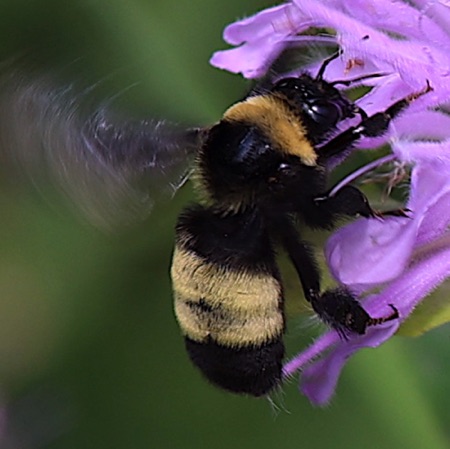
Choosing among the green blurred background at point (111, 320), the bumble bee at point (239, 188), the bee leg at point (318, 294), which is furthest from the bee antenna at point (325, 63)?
the green blurred background at point (111, 320)

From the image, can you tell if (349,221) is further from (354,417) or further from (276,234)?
(354,417)

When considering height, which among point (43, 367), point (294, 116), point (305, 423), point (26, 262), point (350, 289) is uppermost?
point (294, 116)

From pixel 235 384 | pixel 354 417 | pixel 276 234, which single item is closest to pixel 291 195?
pixel 276 234

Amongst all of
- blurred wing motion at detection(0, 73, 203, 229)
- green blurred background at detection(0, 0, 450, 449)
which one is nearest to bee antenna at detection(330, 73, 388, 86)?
blurred wing motion at detection(0, 73, 203, 229)

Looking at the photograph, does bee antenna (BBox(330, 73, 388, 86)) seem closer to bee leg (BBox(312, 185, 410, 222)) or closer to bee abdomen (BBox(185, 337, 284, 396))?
bee leg (BBox(312, 185, 410, 222))

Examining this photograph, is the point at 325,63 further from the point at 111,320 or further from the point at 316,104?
the point at 111,320

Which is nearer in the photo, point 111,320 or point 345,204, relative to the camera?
point 345,204

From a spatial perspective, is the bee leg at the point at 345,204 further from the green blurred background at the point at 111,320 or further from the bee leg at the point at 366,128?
the green blurred background at the point at 111,320

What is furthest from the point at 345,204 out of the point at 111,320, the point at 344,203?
the point at 111,320
